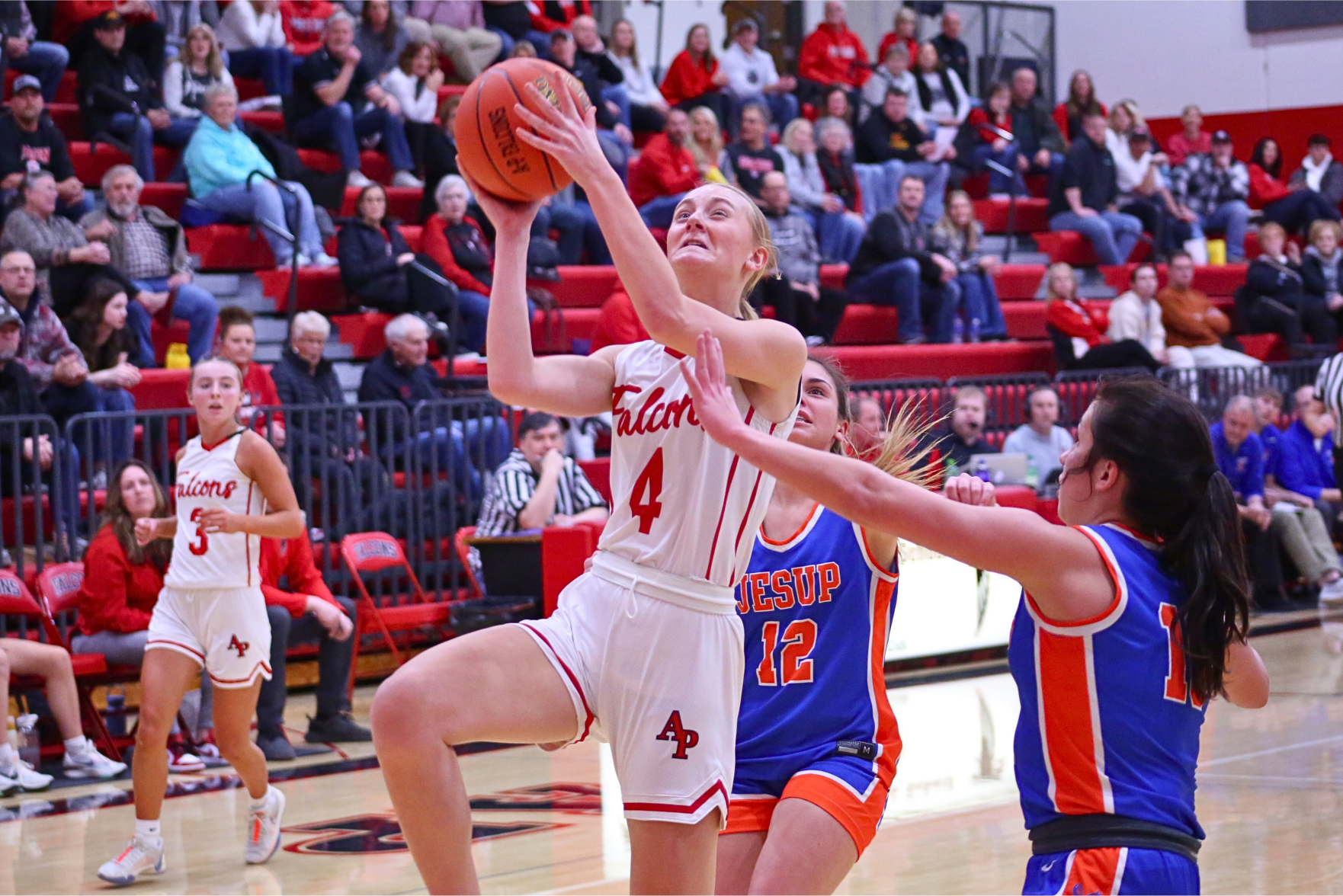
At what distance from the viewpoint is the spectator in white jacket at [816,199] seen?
45.4 feet

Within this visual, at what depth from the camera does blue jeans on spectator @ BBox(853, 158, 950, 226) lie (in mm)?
14859

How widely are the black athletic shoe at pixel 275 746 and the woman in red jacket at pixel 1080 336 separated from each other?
761cm

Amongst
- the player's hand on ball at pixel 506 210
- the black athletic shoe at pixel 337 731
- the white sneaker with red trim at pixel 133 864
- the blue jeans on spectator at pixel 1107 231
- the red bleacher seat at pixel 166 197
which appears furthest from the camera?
the blue jeans on spectator at pixel 1107 231

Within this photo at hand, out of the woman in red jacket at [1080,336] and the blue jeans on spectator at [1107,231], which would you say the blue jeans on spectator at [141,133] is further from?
the blue jeans on spectator at [1107,231]

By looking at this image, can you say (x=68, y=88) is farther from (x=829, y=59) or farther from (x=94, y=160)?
(x=829, y=59)

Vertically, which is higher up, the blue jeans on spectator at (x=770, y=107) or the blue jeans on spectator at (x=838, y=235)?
the blue jeans on spectator at (x=770, y=107)

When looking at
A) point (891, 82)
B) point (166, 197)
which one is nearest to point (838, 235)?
point (891, 82)

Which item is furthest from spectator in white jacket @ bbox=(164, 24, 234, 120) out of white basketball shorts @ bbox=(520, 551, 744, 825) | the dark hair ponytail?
the dark hair ponytail

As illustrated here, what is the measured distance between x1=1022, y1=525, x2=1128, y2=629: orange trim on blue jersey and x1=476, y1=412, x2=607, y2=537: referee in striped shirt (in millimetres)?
6134

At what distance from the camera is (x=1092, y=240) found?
16234mm

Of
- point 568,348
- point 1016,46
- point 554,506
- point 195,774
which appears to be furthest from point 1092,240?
point 195,774

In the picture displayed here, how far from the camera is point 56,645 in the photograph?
7.19 m

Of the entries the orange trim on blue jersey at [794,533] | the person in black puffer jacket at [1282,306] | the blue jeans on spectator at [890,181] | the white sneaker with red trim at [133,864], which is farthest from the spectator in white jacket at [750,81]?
the orange trim on blue jersey at [794,533]

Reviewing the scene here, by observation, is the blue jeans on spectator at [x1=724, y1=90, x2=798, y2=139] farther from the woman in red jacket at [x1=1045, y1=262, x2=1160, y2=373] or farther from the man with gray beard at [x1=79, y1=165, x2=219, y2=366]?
the man with gray beard at [x1=79, y1=165, x2=219, y2=366]
